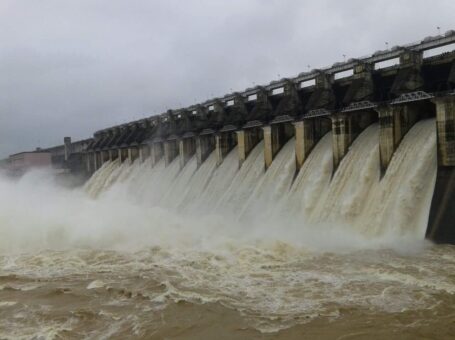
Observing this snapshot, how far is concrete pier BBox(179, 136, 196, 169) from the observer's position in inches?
1246

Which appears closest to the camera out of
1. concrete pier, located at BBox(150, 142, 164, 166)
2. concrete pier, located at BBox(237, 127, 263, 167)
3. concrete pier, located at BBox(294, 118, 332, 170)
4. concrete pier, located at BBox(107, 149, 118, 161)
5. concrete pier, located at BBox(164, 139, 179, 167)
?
concrete pier, located at BBox(294, 118, 332, 170)

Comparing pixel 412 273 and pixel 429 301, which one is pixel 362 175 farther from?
pixel 429 301

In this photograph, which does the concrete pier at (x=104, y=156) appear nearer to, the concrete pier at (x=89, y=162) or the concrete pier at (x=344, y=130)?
the concrete pier at (x=89, y=162)

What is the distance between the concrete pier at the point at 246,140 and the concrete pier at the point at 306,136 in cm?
454

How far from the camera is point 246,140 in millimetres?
25406

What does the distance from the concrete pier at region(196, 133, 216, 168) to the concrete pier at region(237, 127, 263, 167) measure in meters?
4.39

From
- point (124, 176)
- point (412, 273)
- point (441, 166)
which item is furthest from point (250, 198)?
point (124, 176)

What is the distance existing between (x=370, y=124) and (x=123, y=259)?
36.8ft

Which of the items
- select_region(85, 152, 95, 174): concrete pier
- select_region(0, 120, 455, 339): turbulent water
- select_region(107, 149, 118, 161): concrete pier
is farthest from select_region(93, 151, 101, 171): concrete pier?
select_region(0, 120, 455, 339): turbulent water

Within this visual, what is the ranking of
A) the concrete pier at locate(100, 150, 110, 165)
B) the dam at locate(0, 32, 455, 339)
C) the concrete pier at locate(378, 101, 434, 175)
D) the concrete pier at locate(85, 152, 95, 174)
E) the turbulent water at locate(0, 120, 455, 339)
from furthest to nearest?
the concrete pier at locate(85, 152, 95, 174), the concrete pier at locate(100, 150, 110, 165), the concrete pier at locate(378, 101, 434, 175), the dam at locate(0, 32, 455, 339), the turbulent water at locate(0, 120, 455, 339)

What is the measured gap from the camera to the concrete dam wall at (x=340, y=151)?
14.6 meters

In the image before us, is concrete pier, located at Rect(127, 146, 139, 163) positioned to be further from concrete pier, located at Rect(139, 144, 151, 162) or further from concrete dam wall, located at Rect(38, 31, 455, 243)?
concrete dam wall, located at Rect(38, 31, 455, 243)

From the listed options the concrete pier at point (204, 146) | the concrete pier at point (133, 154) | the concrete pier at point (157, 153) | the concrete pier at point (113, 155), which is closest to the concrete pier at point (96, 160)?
the concrete pier at point (113, 155)

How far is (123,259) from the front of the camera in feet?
48.2
